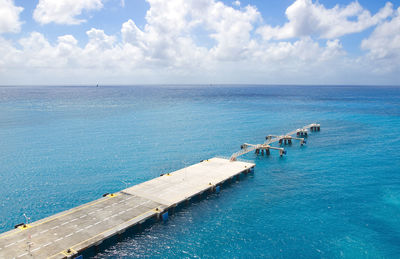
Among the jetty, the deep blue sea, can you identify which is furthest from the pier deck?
the deep blue sea

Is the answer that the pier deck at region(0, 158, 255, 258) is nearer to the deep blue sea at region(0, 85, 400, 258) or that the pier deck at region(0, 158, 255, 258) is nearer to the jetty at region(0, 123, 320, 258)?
the jetty at region(0, 123, 320, 258)

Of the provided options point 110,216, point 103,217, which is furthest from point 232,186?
point 103,217

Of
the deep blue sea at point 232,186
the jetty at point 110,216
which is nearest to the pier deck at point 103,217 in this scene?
the jetty at point 110,216

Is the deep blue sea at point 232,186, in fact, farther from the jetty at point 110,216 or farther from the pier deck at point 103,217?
the pier deck at point 103,217

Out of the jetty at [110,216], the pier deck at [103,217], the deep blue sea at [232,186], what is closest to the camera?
the pier deck at [103,217]

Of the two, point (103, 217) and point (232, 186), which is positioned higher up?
point (103, 217)

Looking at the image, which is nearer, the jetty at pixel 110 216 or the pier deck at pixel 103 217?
the pier deck at pixel 103 217

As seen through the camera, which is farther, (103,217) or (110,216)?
(110,216)

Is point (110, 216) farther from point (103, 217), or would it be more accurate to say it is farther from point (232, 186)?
point (232, 186)
